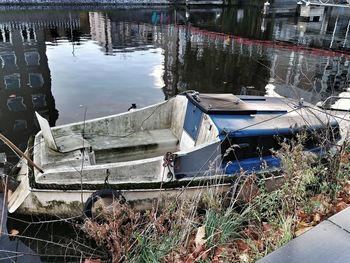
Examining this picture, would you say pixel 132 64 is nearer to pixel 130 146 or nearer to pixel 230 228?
pixel 130 146

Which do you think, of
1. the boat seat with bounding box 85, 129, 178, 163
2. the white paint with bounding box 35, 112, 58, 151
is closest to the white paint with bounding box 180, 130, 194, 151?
the boat seat with bounding box 85, 129, 178, 163

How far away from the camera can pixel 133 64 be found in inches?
931

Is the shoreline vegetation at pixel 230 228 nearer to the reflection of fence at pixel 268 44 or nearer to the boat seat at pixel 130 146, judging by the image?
the boat seat at pixel 130 146

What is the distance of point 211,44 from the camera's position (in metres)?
30.4

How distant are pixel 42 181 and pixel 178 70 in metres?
17.0

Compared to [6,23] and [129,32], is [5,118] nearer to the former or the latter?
[129,32]

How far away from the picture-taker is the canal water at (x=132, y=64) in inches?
656

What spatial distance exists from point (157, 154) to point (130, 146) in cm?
82

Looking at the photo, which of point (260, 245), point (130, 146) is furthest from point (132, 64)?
point (260, 245)

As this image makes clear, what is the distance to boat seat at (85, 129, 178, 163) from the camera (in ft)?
29.2

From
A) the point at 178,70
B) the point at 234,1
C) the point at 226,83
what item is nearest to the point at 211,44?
the point at 178,70

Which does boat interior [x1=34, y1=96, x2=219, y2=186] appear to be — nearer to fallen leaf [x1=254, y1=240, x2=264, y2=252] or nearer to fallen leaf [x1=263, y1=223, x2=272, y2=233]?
fallen leaf [x1=263, y1=223, x2=272, y2=233]

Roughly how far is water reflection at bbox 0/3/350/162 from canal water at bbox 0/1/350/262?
7 cm

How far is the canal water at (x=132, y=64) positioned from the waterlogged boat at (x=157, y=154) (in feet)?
4.16
